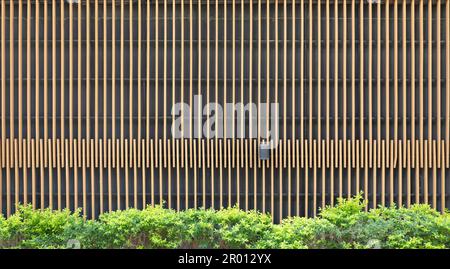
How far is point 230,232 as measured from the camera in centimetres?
2973

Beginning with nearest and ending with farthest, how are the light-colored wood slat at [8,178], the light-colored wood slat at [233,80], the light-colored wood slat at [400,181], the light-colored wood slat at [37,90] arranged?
1. the light-colored wood slat at [233,80]
2. the light-colored wood slat at [37,90]
3. the light-colored wood slat at [400,181]
4. the light-colored wood slat at [8,178]

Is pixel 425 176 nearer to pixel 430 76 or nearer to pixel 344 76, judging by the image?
pixel 430 76

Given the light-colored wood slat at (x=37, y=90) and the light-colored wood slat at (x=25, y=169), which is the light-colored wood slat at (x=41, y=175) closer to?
the light-colored wood slat at (x=37, y=90)

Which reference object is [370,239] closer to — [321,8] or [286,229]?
[286,229]

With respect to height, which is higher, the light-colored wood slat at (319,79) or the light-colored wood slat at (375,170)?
the light-colored wood slat at (319,79)

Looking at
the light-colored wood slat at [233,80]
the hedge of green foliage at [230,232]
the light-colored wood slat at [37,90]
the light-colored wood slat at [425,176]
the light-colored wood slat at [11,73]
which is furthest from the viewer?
the light-colored wood slat at [425,176]

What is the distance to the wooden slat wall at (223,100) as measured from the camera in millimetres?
40156

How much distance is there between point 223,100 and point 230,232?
1143 cm

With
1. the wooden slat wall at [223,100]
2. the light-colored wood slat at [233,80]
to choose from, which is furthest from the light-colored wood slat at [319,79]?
the light-colored wood slat at [233,80]

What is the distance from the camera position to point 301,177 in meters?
40.8

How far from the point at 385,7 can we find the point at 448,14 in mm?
2532

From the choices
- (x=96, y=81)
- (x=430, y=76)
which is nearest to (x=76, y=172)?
(x=96, y=81)

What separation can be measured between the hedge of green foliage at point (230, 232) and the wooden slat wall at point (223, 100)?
8.80m
